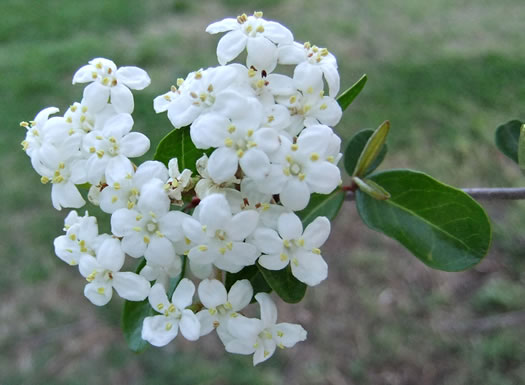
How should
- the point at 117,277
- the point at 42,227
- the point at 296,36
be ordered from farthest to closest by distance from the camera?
the point at 296,36, the point at 42,227, the point at 117,277

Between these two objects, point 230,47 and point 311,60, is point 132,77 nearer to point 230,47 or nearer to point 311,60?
point 230,47

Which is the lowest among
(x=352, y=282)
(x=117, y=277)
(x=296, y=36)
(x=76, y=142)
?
(x=352, y=282)

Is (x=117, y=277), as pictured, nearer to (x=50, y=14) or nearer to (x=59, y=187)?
(x=59, y=187)

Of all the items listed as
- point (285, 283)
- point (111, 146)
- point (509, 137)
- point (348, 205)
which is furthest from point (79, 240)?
point (348, 205)

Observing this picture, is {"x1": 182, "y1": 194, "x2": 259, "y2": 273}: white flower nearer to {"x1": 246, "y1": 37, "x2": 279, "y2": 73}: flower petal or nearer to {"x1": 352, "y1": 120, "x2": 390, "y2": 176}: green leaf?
{"x1": 246, "y1": 37, "x2": 279, "y2": 73}: flower petal

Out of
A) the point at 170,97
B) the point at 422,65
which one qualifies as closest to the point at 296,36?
the point at 422,65

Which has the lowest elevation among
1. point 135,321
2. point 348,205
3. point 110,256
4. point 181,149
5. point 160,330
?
point 348,205
